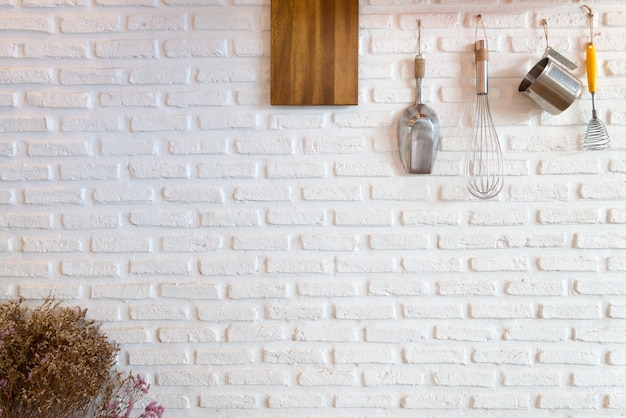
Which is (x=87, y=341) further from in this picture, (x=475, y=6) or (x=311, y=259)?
(x=475, y=6)

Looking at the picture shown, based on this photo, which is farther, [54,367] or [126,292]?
[126,292]

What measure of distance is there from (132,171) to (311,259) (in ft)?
2.02

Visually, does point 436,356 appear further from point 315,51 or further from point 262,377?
point 315,51

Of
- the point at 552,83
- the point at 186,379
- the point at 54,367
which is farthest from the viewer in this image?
A: the point at 186,379

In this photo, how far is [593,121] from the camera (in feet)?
5.28

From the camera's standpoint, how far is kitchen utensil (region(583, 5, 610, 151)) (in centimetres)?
158

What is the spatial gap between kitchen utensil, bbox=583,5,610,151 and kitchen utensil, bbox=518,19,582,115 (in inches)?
1.5

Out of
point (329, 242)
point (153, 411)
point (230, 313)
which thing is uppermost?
point (329, 242)

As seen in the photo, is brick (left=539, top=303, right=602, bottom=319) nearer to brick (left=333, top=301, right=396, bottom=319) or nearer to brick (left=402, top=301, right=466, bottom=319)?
brick (left=402, top=301, right=466, bottom=319)

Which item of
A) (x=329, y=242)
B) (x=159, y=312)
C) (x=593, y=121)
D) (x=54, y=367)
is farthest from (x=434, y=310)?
(x=54, y=367)

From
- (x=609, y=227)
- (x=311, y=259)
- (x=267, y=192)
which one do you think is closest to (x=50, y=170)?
(x=267, y=192)

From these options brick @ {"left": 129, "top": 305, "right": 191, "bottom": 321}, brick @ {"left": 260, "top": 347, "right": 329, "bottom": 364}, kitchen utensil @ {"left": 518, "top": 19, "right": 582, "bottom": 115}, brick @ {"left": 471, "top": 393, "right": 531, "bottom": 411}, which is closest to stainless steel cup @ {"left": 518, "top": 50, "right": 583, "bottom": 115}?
kitchen utensil @ {"left": 518, "top": 19, "right": 582, "bottom": 115}

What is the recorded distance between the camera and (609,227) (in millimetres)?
1636

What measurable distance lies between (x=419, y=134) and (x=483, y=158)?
0.21m
